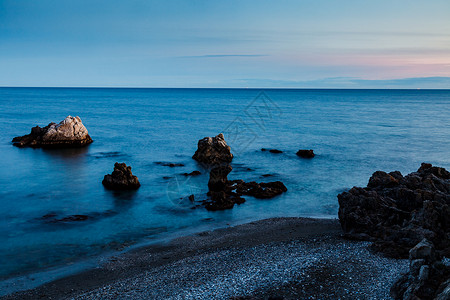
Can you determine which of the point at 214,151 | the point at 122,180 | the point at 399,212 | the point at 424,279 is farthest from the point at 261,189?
the point at 424,279

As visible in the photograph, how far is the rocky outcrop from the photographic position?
425 inches

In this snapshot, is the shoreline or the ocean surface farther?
the ocean surface

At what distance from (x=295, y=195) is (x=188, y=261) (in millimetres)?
14466

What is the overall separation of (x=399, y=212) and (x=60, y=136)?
4380 cm

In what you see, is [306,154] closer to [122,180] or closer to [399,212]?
[122,180]

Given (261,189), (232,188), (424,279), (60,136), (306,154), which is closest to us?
(424,279)

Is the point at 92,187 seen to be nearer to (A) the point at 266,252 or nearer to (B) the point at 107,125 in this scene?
(A) the point at 266,252

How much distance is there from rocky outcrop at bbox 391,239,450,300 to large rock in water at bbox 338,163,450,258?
3.47m

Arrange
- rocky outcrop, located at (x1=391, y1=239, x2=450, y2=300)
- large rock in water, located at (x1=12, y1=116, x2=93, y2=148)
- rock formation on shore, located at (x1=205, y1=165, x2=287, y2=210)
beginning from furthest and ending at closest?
large rock in water, located at (x1=12, y1=116, x2=93, y2=148)
rock formation on shore, located at (x1=205, y1=165, x2=287, y2=210)
rocky outcrop, located at (x1=391, y1=239, x2=450, y2=300)

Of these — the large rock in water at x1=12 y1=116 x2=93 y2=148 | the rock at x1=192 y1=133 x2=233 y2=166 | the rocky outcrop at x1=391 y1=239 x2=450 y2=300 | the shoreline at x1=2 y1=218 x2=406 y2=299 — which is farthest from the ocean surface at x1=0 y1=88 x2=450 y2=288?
the rocky outcrop at x1=391 y1=239 x2=450 y2=300

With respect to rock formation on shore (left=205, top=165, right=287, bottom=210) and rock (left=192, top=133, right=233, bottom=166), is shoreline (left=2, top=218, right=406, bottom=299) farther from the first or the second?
rock (left=192, top=133, right=233, bottom=166)

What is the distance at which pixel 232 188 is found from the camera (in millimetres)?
30156

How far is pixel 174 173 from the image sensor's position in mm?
36438

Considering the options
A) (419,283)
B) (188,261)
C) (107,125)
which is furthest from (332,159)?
(107,125)
